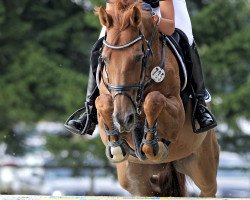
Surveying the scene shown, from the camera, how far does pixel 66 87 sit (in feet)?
45.0

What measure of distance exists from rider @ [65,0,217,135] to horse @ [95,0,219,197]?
0.57 ft

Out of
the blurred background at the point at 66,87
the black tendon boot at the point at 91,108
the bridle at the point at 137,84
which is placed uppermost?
the bridle at the point at 137,84

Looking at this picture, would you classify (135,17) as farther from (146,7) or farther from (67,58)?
(67,58)

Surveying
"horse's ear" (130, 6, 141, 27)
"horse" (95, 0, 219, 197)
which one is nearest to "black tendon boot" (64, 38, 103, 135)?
"horse" (95, 0, 219, 197)

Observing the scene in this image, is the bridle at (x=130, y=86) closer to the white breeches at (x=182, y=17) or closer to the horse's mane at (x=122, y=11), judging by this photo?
the horse's mane at (x=122, y=11)

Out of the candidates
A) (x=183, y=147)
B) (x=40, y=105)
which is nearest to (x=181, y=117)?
(x=183, y=147)

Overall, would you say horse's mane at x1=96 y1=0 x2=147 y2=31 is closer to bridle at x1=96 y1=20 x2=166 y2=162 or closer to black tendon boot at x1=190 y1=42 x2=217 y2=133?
bridle at x1=96 y1=20 x2=166 y2=162

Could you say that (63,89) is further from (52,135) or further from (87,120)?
(87,120)

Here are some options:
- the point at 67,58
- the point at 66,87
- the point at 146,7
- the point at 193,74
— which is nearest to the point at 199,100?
the point at 193,74

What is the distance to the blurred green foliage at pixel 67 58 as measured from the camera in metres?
13.7

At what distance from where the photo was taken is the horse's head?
587 centimetres

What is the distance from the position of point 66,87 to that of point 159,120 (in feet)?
24.9

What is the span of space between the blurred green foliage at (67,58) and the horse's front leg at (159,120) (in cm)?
710

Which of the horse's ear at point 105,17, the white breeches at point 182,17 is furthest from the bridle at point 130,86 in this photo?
the white breeches at point 182,17
